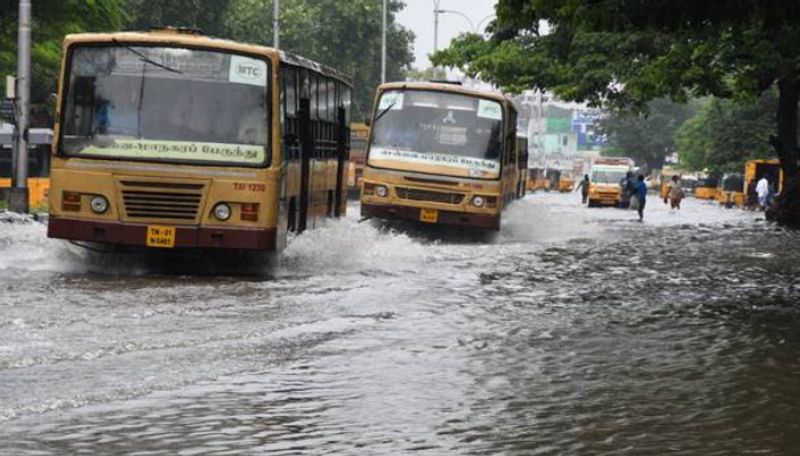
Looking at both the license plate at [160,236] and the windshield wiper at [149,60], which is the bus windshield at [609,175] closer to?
the windshield wiper at [149,60]

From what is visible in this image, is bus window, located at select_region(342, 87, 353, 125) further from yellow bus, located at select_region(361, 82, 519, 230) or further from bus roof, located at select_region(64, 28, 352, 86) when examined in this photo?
bus roof, located at select_region(64, 28, 352, 86)

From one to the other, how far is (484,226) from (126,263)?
971 centimetres

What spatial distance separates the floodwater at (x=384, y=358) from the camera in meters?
7.59

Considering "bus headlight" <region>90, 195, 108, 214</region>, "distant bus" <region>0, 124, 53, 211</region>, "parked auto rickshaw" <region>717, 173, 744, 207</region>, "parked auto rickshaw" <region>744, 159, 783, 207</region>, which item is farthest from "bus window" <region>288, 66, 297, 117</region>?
"parked auto rickshaw" <region>717, 173, 744, 207</region>

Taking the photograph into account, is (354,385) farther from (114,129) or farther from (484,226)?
(484,226)

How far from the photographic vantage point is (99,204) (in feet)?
52.0

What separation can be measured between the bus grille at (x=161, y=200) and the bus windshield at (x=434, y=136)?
10116mm

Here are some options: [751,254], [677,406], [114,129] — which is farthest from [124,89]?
[751,254]

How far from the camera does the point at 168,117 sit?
52.4 feet

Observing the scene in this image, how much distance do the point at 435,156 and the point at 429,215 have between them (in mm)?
1115

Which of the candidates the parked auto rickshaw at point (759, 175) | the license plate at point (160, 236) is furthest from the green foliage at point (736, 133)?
the license plate at point (160, 236)

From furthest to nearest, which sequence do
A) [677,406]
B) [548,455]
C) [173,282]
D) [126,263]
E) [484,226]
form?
[484,226] → [126,263] → [173,282] → [677,406] → [548,455]

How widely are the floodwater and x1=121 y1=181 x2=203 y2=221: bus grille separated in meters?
0.78

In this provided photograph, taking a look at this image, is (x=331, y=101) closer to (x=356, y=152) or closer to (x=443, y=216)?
(x=443, y=216)
